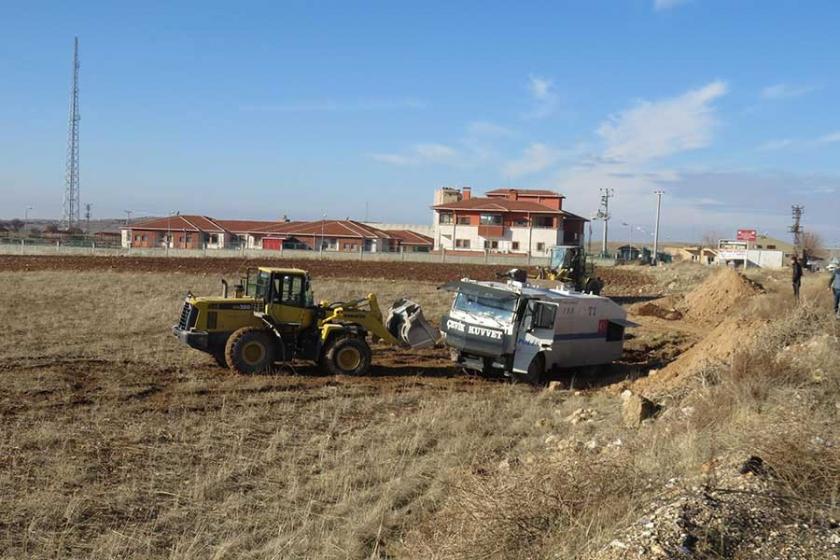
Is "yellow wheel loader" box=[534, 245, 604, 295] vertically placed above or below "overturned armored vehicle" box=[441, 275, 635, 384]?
above

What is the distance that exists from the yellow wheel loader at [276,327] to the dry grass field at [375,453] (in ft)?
1.70

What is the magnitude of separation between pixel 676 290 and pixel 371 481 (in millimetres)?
34146

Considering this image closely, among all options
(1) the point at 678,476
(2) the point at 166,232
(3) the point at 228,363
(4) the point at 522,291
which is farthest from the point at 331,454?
(2) the point at 166,232

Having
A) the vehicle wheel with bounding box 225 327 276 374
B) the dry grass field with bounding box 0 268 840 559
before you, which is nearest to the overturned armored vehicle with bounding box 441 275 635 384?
the dry grass field with bounding box 0 268 840 559

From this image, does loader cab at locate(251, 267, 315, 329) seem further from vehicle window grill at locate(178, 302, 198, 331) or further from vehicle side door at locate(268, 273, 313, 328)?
vehicle window grill at locate(178, 302, 198, 331)

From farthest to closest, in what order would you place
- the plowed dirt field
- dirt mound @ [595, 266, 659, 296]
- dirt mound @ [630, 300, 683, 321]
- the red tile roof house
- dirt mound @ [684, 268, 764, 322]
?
the red tile roof house → the plowed dirt field → dirt mound @ [595, 266, 659, 296] → dirt mound @ [630, 300, 683, 321] → dirt mound @ [684, 268, 764, 322]

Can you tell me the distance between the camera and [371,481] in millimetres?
8758

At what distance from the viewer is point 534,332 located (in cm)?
1589

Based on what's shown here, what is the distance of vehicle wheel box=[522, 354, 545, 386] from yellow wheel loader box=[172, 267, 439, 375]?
9.49 ft

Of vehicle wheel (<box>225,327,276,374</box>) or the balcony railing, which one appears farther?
the balcony railing

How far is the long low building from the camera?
268 ft

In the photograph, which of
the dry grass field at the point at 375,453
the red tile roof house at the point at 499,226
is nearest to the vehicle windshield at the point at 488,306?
the dry grass field at the point at 375,453

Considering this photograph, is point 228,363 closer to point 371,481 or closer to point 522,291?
point 522,291

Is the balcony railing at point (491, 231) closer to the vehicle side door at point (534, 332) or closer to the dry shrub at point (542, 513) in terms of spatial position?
the vehicle side door at point (534, 332)
